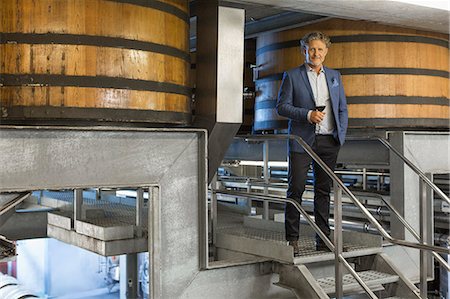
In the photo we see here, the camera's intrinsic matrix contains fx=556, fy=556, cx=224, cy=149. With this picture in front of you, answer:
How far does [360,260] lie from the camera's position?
4.76 metres

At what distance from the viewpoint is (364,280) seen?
419 centimetres

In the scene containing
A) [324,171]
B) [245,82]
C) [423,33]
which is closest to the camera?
[324,171]

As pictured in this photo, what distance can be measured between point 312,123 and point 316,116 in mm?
155

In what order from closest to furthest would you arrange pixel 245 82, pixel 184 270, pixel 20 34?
pixel 20 34 → pixel 184 270 → pixel 245 82

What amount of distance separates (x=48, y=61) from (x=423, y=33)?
144 inches

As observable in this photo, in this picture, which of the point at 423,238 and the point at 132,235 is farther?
the point at 132,235

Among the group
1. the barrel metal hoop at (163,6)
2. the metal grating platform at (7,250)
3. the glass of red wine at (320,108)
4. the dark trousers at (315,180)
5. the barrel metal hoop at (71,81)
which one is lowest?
the metal grating platform at (7,250)

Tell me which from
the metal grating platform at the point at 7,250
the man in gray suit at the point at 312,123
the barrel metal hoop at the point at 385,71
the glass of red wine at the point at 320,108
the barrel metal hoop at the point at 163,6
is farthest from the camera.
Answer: the barrel metal hoop at the point at 385,71

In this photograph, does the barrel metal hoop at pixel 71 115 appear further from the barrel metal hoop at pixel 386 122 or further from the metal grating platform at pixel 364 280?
the barrel metal hoop at pixel 386 122

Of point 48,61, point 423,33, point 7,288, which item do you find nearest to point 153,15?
point 48,61

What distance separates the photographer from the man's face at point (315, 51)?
4242 millimetres

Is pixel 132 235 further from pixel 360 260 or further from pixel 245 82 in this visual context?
pixel 245 82

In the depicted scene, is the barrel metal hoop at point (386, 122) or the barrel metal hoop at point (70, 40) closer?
the barrel metal hoop at point (70, 40)

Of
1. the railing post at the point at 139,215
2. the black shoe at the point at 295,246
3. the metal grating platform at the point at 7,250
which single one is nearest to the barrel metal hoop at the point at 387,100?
the black shoe at the point at 295,246
